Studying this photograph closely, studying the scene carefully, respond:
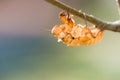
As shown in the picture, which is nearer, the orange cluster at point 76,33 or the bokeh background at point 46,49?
the orange cluster at point 76,33

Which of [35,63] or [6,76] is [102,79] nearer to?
[35,63]

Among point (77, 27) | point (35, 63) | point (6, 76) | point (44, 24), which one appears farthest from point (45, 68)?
point (77, 27)

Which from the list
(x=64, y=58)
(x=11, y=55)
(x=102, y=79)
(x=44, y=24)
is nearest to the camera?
(x=102, y=79)

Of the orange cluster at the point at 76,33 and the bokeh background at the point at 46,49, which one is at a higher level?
the orange cluster at the point at 76,33

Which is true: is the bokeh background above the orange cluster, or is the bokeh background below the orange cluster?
below

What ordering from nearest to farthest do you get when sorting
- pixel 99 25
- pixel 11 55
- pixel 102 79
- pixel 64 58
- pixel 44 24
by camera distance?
pixel 99 25 → pixel 102 79 → pixel 64 58 → pixel 11 55 → pixel 44 24
